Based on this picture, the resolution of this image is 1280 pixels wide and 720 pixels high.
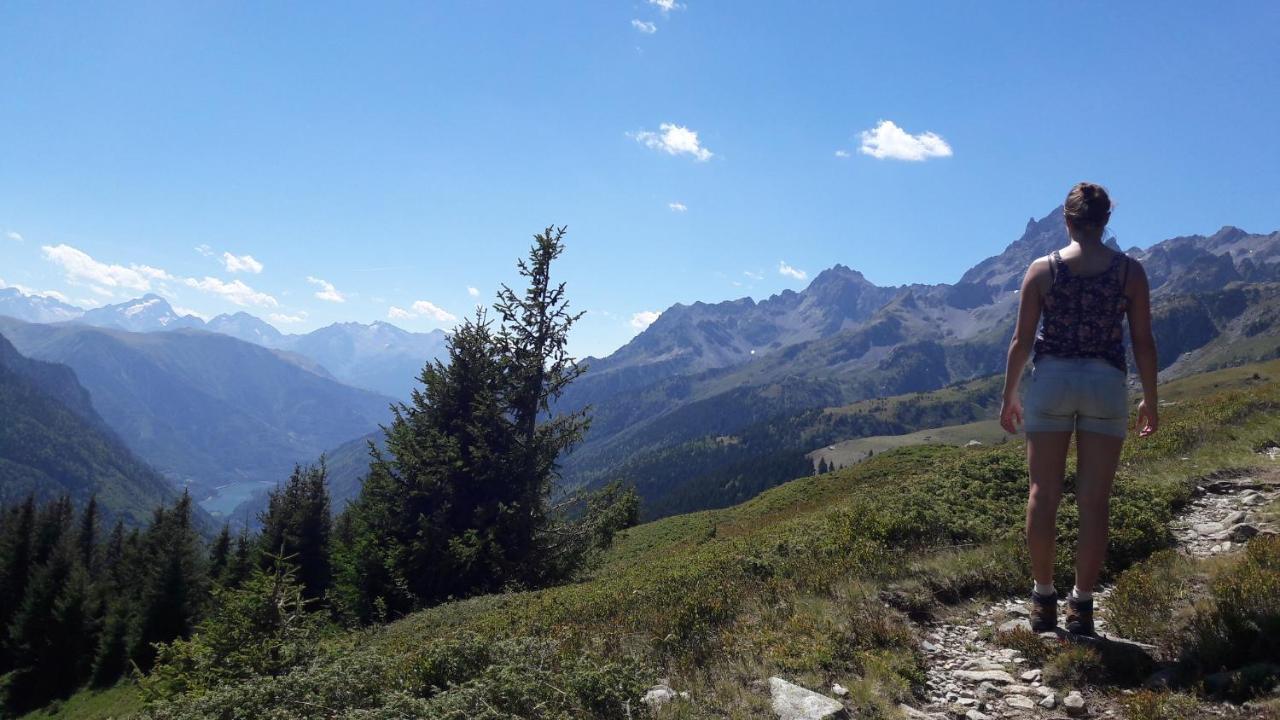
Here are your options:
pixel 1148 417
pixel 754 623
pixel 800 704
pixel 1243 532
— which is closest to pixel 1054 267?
pixel 1148 417

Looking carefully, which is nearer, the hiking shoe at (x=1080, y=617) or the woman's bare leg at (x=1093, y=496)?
the woman's bare leg at (x=1093, y=496)

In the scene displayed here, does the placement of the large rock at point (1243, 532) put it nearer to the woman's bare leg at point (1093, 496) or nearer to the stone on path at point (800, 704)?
the woman's bare leg at point (1093, 496)

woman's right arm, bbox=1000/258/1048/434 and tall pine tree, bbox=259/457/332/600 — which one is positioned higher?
woman's right arm, bbox=1000/258/1048/434

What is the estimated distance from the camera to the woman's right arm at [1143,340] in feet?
17.4

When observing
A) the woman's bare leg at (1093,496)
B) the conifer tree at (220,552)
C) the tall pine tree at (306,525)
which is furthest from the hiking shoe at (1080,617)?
the conifer tree at (220,552)

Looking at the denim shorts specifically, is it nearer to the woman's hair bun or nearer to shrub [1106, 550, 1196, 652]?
the woman's hair bun

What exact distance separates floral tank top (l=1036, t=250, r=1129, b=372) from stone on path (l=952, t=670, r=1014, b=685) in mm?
2897

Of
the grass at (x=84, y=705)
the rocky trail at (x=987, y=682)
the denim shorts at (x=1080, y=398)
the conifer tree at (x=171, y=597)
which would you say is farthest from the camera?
the conifer tree at (x=171, y=597)

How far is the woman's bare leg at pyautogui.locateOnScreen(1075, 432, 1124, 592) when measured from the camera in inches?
213

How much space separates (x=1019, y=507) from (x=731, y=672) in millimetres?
6748

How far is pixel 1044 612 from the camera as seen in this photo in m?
5.93

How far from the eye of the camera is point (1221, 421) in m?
14.6

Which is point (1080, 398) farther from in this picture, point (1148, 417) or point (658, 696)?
point (658, 696)

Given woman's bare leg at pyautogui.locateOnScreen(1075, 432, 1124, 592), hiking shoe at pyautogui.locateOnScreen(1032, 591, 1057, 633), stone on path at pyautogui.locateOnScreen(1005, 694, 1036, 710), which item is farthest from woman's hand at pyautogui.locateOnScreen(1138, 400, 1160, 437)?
stone on path at pyautogui.locateOnScreen(1005, 694, 1036, 710)
